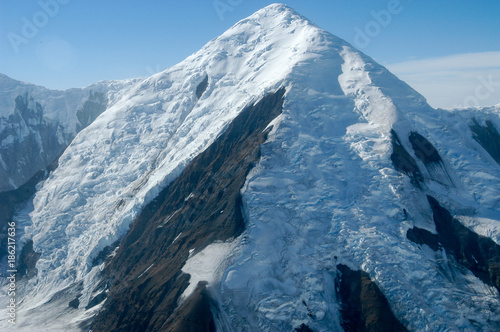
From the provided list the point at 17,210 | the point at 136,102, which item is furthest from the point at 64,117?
the point at 17,210

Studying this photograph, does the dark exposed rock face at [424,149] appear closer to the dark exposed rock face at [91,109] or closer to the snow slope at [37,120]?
the snow slope at [37,120]

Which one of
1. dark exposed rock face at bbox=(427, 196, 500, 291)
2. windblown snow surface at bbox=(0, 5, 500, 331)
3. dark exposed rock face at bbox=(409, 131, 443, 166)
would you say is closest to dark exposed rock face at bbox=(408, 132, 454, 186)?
dark exposed rock face at bbox=(409, 131, 443, 166)

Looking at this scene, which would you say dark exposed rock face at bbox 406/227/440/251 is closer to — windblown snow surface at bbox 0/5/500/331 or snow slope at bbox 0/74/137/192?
windblown snow surface at bbox 0/5/500/331

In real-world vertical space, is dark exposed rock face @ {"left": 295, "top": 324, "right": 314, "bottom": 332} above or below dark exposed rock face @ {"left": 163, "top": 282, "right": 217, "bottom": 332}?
below

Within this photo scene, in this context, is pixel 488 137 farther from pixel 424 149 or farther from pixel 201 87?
pixel 201 87

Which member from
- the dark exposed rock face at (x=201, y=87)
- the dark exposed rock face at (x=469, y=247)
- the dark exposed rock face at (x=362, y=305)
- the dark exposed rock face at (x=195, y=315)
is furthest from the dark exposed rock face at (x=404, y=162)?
the dark exposed rock face at (x=201, y=87)

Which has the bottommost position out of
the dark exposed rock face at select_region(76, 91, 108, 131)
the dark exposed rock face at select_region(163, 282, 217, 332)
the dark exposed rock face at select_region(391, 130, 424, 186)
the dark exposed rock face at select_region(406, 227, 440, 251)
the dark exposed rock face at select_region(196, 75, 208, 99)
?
the dark exposed rock face at select_region(163, 282, 217, 332)
